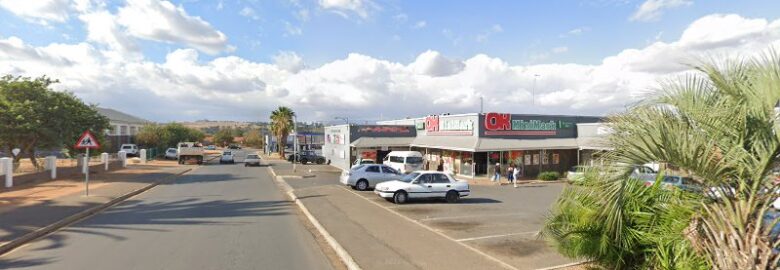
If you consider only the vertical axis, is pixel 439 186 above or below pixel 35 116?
below

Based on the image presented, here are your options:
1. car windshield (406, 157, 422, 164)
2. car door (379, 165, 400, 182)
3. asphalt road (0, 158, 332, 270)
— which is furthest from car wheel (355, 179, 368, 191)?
car windshield (406, 157, 422, 164)

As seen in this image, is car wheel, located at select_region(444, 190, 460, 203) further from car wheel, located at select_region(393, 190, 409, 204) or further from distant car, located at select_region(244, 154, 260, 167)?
distant car, located at select_region(244, 154, 260, 167)

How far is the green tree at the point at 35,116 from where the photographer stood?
2753 centimetres

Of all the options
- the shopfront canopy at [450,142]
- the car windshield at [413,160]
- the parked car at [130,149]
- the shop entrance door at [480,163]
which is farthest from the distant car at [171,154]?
the shop entrance door at [480,163]

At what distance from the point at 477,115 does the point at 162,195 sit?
20.4 m

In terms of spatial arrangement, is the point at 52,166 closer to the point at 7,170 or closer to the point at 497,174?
the point at 7,170

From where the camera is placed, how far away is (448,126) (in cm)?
3697

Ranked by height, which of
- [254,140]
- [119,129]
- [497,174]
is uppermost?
[119,129]

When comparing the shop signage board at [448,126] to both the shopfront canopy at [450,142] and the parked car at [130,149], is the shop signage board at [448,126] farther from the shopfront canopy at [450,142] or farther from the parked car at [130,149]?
the parked car at [130,149]

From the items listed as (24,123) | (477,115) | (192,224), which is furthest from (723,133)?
(24,123)

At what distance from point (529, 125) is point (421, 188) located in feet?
60.4

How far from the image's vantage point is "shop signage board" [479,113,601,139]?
3356 cm

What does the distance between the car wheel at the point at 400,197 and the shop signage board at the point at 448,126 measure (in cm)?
1567

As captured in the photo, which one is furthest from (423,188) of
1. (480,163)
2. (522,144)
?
(522,144)
